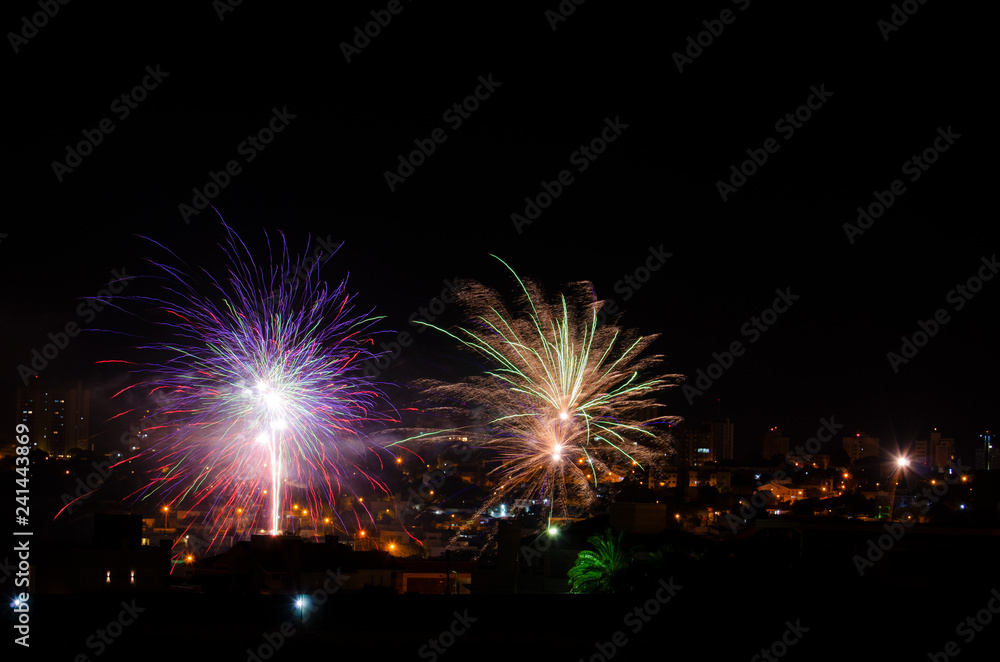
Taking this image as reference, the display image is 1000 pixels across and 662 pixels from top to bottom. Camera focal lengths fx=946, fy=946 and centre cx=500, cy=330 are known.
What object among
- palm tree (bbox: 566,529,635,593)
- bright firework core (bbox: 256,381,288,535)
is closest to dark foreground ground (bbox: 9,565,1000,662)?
palm tree (bbox: 566,529,635,593)

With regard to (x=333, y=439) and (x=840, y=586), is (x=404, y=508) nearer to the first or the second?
(x=333, y=439)

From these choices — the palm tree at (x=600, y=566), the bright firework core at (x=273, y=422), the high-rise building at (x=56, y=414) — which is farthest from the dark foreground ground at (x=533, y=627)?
the high-rise building at (x=56, y=414)

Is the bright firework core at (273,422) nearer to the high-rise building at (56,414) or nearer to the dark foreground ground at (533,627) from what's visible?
the dark foreground ground at (533,627)

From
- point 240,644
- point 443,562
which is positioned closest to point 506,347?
point 443,562

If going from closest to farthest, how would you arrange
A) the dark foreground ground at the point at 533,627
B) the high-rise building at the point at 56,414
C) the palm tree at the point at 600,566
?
the dark foreground ground at the point at 533,627
the palm tree at the point at 600,566
the high-rise building at the point at 56,414

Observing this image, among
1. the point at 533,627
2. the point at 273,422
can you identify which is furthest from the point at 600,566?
the point at 273,422
